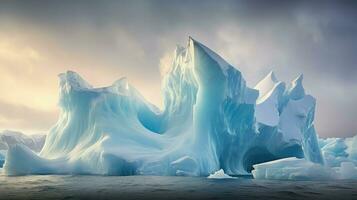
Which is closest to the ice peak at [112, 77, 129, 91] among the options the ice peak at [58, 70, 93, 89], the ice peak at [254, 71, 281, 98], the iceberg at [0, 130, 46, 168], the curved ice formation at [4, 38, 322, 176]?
the curved ice formation at [4, 38, 322, 176]

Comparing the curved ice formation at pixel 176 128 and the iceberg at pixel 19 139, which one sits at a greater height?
the iceberg at pixel 19 139

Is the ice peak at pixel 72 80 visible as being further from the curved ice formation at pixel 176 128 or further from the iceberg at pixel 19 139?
the iceberg at pixel 19 139

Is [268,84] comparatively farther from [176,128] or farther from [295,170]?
[295,170]

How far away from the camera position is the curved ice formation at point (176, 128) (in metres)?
21.3

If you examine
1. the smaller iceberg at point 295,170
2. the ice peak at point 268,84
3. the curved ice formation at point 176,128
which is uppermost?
the ice peak at point 268,84

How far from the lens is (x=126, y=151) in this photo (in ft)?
69.8

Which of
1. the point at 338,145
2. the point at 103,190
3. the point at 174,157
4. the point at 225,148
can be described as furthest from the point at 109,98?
the point at 338,145

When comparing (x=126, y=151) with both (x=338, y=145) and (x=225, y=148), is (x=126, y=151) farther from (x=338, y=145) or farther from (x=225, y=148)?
(x=338, y=145)

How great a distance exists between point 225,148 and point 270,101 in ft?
17.6

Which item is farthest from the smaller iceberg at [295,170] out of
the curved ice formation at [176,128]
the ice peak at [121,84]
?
the ice peak at [121,84]

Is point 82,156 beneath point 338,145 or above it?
beneath

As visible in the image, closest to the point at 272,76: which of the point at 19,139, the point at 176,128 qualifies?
the point at 176,128

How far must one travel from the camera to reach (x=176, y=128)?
2559 centimetres

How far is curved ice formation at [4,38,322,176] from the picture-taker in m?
21.3
